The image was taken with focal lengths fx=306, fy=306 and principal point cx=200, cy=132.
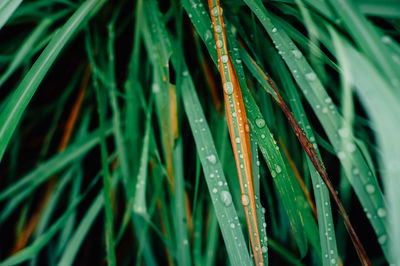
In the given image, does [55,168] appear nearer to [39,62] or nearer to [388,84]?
[39,62]

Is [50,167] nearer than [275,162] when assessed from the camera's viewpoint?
No

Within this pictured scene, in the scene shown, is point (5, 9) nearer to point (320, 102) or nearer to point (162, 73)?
point (162, 73)

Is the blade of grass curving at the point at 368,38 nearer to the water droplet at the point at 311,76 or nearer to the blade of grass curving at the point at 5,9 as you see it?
the water droplet at the point at 311,76

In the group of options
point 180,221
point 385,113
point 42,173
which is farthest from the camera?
point 42,173

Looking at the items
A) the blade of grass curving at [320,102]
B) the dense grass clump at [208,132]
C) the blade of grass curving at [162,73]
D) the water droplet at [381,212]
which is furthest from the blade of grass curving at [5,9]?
the water droplet at [381,212]

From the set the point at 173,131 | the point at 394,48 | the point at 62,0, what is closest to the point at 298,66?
the point at 394,48

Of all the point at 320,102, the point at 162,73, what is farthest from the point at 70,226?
the point at 320,102

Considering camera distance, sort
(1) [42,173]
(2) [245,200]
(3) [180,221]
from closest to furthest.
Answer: (2) [245,200] → (3) [180,221] → (1) [42,173]

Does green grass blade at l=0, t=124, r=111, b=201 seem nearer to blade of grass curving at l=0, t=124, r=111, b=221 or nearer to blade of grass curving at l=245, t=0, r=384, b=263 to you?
blade of grass curving at l=0, t=124, r=111, b=221
